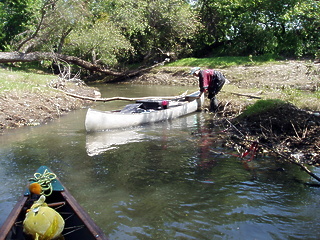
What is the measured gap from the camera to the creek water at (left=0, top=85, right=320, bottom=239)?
5523 mm

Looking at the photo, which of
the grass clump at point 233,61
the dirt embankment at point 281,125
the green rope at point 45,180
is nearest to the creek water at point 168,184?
the dirt embankment at point 281,125

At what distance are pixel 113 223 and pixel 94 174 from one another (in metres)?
2.35

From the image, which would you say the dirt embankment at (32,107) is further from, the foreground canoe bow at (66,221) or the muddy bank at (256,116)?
the foreground canoe bow at (66,221)

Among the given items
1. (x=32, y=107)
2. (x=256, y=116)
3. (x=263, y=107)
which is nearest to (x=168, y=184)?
(x=256, y=116)

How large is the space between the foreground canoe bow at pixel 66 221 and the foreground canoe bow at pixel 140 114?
6033 millimetres

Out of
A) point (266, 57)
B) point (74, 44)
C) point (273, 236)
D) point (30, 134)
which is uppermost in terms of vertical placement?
point (74, 44)

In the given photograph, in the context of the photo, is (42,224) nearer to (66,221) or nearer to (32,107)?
(66,221)

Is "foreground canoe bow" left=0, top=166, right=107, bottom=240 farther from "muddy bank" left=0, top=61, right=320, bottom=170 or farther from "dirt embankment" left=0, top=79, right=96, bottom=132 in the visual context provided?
"dirt embankment" left=0, top=79, right=96, bottom=132

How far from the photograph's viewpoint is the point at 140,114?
12.4 m

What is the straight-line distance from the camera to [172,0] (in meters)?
29.4

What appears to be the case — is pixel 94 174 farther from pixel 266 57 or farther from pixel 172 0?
pixel 172 0

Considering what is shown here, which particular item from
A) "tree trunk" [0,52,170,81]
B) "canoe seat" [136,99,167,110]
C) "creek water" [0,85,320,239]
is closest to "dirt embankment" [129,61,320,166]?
"creek water" [0,85,320,239]

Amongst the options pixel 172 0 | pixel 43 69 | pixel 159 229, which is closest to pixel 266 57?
pixel 172 0

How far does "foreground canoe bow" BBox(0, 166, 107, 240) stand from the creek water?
731mm
